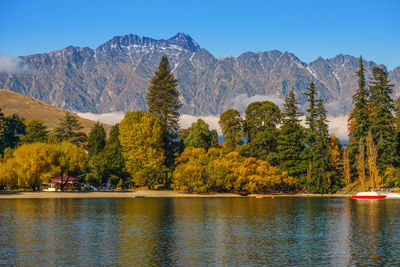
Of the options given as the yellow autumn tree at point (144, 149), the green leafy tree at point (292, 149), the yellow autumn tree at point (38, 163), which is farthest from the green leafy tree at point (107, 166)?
the green leafy tree at point (292, 149)

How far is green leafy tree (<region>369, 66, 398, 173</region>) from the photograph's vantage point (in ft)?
425

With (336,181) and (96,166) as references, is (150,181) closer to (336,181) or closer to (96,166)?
(96,166)

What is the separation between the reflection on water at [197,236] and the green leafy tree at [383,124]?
144 feet

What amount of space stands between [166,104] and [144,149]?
66.2 ft

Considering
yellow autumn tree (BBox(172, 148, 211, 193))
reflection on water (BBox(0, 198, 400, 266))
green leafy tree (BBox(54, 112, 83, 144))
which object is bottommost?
reflection on water (BBox(0, 198, 400, 266))

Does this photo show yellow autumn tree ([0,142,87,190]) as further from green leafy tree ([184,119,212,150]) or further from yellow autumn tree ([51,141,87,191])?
green leafy tree ([184,119,212,150])

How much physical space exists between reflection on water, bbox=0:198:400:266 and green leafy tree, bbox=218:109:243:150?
5396 centimetres

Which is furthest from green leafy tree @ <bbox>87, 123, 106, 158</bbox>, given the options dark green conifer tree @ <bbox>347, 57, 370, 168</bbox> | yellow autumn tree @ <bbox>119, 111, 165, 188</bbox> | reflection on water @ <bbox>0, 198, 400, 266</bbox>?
dark green conifer tree @ <bbox>347, 57, 370, 168</bbox>

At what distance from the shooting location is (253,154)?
138 m

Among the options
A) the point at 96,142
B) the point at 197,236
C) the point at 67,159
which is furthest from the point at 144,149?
the point at 197,236

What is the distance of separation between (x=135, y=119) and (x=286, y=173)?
1756 inches

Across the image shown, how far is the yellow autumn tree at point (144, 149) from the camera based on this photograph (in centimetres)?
13338

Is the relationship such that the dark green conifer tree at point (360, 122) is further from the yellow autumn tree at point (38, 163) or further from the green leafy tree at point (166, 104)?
the yellow autumn tree at point (38, 163)

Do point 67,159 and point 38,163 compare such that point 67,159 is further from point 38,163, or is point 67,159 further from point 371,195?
point 371,195
